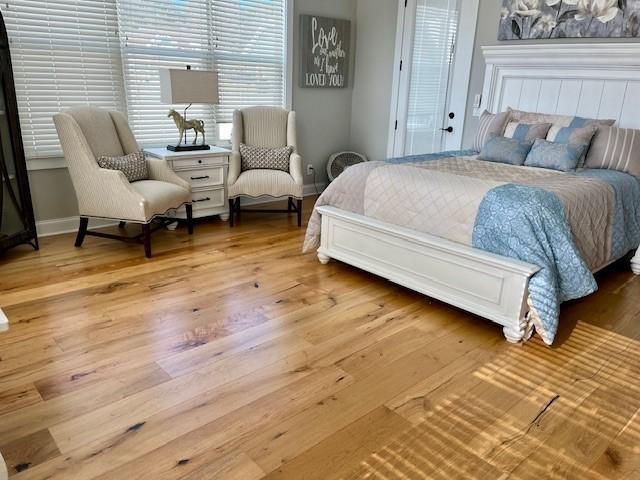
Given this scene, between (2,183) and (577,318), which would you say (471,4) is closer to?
(577,318)

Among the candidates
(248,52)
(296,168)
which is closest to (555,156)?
(296,168)

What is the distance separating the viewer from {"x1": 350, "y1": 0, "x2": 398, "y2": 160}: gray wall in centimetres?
518

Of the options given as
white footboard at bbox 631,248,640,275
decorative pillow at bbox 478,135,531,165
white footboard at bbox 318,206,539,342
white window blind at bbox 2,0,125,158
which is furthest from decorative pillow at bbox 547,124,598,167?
white window blind at bbox 2,0,125,158

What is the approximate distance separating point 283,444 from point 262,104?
387 centimetres

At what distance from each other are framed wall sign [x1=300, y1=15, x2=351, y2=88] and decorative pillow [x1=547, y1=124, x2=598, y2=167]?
257cm

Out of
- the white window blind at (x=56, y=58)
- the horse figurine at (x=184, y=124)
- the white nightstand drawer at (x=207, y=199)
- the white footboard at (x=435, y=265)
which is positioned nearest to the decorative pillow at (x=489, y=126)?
the white footboard at (x=435, y=265)

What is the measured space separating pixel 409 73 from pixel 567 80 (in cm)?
154

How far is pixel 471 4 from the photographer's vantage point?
4.41m

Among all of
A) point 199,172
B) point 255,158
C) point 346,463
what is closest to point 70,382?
point 346,463

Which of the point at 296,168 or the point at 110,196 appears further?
the point at 296,168

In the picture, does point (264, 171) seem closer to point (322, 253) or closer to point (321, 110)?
point (322, 253)

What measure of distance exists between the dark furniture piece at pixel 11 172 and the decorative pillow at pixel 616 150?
3.87 meters

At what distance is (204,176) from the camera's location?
426cm

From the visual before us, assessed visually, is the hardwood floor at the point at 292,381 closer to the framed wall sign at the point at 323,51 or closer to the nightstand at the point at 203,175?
the nightstand at the point at 203,175
